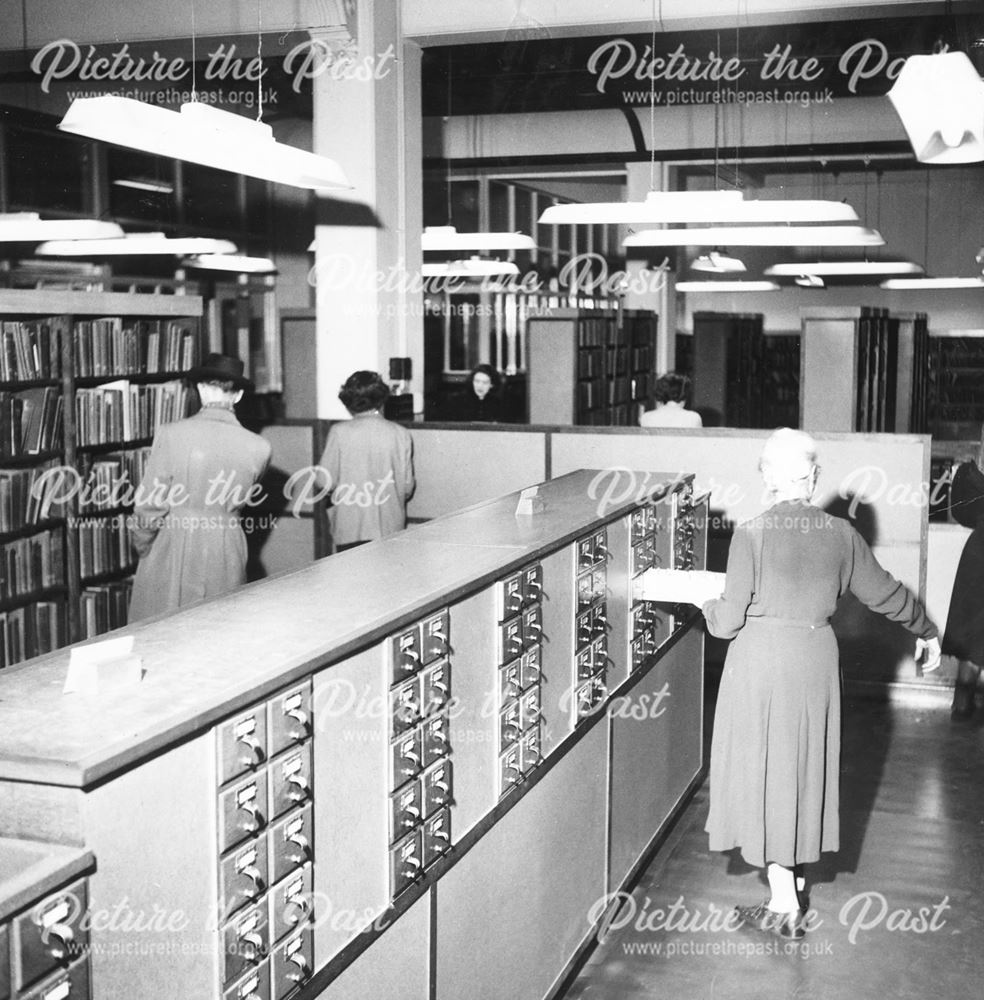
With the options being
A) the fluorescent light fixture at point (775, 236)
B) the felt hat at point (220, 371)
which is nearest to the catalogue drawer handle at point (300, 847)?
the felt hat at point (220, 371)

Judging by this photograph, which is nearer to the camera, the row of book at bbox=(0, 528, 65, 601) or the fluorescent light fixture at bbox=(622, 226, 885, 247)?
the row of book at bbox=(0, 528, 65, 601)

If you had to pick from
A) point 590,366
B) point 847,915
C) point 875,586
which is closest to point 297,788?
point 875,586

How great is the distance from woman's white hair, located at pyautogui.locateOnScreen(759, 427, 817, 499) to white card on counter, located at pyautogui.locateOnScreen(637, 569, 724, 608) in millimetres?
534

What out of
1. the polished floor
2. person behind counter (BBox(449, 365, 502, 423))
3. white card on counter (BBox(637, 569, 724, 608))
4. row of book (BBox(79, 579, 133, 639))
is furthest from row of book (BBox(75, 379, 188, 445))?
person behind counter (BBox(449, 365, 502, 423))

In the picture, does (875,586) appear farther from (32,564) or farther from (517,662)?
(32,564)

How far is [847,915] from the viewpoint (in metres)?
→ 3.91

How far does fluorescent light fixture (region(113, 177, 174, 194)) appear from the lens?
11039mm

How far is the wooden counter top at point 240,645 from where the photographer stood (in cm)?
171

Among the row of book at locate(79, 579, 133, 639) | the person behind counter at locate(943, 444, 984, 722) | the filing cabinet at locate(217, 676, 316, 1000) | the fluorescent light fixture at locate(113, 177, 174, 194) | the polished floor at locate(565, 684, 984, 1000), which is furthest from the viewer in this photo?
the fluorescent light fixture at locate(113, 177, 174, 194)

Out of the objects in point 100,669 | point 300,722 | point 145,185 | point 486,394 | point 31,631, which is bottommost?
point 31,631

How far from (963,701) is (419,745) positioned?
4.17 meters

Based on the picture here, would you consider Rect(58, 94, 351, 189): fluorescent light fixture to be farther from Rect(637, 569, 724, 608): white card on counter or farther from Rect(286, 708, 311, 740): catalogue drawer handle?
Rect(286, 708, 311, 740): catalogue drawer handle

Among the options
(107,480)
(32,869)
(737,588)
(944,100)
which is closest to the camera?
(32,869)

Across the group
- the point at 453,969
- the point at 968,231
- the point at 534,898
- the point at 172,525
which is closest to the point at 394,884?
the point at 453,969
